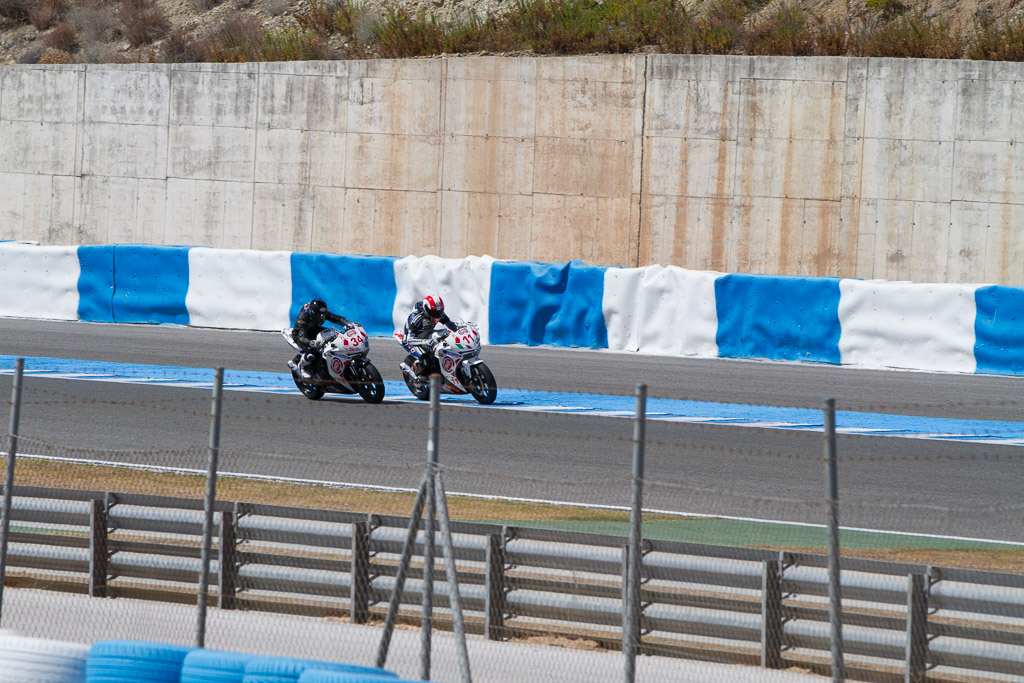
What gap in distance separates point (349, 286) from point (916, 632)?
1659cm

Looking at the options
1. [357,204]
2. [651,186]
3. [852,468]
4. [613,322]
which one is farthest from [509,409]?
[357,204]

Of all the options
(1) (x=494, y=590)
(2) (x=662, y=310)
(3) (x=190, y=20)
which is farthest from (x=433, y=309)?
(3) (x=190, y=20)

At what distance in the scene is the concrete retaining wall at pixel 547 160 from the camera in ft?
74.7

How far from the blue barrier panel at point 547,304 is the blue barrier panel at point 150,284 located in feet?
19.3

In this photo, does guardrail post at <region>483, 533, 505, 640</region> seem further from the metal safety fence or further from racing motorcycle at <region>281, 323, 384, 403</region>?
racing motorcycle at <region>281, 323, 384, 403</region>

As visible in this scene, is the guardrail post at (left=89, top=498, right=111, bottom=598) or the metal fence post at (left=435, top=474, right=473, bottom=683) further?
the guardrail post at (left=89, top=498, right=111, bottom=598)

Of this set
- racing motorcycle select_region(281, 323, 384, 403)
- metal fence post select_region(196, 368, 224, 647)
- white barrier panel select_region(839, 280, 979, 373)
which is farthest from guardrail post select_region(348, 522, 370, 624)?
white barrier panel select_region(839, 280, 979, 373)

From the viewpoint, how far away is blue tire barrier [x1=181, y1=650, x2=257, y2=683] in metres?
5.60

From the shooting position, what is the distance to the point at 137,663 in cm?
573

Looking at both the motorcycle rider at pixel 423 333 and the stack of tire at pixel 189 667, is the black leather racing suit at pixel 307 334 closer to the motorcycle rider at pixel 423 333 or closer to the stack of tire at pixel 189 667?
the motorcycle rider at pixel 423 333

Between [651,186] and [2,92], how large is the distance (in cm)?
1476

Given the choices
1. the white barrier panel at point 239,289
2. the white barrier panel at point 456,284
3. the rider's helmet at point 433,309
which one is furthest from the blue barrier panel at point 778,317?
the white barrier panel at point 239,289

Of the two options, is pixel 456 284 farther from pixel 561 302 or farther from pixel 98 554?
pixel 98 554

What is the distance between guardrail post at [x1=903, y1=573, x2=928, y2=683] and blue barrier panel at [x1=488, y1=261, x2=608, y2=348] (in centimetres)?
1441
